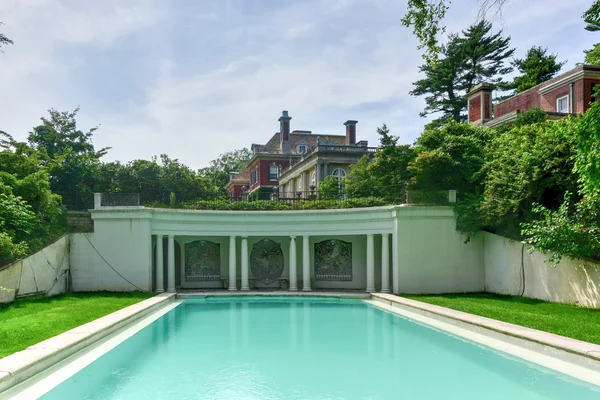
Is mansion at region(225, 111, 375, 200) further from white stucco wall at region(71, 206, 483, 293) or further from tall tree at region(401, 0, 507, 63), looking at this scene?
tall tree at region(401, 0, 507, 63)

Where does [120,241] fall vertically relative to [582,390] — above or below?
above

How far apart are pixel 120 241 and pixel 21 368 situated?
46.4 ft

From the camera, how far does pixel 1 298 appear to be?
621 inches

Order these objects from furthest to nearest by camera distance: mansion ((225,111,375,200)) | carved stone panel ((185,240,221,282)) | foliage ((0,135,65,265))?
mansion ((225,111,375,200)), carved stone panel ((185,240,221,282)), foliage ((0,135,65,265))

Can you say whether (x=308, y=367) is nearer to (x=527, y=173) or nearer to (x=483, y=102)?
(x=527, y=173)

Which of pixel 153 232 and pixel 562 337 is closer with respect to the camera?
pixel 562 337

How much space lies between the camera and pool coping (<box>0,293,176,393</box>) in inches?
278

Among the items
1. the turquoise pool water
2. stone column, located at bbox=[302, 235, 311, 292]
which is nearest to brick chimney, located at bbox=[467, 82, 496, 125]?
stone column, located at bbox=[302, 235, 311, 292]

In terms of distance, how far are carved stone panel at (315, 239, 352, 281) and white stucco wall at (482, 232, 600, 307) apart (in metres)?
6.57

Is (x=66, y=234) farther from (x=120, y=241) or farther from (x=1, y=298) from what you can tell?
(x=1, y=298)

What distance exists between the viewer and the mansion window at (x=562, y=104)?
25.6 m

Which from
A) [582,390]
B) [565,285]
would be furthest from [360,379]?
[565,285]

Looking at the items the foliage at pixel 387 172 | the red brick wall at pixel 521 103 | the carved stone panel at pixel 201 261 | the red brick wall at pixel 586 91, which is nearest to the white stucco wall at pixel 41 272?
the carved stone panel at pixel 201 261

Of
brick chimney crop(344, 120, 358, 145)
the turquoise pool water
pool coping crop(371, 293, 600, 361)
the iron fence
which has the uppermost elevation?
brick chimney crop(344, 120, 358, 145)
